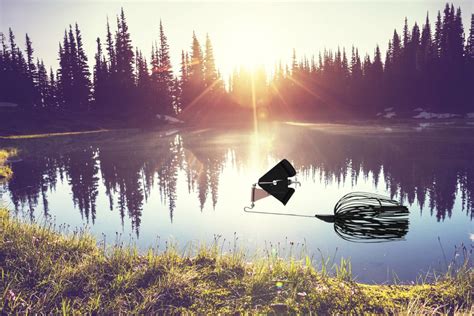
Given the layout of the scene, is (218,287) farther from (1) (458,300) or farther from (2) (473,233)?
(2) (473,233)

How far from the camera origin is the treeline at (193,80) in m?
56.2

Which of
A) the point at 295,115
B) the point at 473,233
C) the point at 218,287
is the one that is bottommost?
the point at 473,233

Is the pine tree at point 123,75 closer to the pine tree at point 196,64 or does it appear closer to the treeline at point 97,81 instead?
the treeline at point 97,81

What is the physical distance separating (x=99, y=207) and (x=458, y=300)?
37.4 feet

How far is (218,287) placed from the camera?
5254 millimetres

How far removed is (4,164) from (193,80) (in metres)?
50.5

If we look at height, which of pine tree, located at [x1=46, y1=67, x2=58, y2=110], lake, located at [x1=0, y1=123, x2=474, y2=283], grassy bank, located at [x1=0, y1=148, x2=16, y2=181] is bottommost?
lake, located at [x1=0, y1=123, x2=474, y2=283]

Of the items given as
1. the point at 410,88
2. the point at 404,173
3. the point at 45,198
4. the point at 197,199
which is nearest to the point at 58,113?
the point at 45,198

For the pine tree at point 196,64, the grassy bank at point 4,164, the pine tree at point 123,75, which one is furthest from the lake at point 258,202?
the pine tree at point 196,64

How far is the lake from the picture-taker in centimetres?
812

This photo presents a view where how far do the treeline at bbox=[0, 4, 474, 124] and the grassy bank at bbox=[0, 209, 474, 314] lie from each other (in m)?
51.4

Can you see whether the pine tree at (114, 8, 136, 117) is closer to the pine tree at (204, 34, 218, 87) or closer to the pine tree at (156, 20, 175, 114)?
the pine tree at (156, 20, 175, 114)

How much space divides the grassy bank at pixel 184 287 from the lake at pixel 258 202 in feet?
3.27

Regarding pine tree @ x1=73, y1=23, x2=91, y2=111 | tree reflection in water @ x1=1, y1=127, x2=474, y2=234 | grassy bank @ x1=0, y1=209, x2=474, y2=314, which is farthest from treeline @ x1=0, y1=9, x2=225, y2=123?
grassy bank @ x1=0, y1=209, x2=474, y2=314
